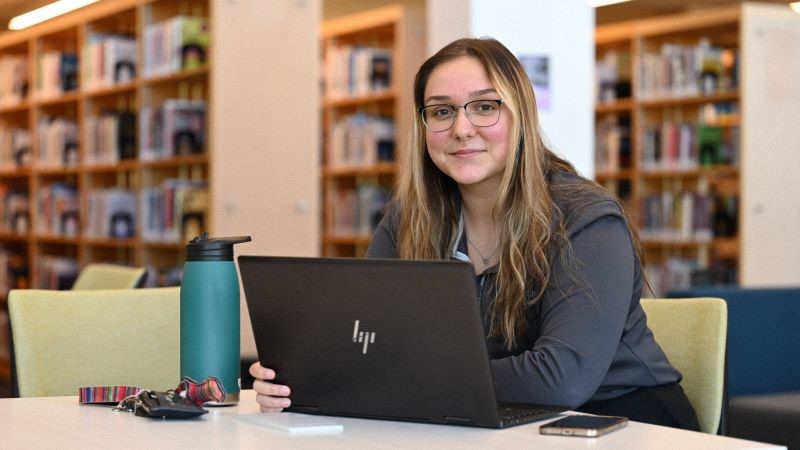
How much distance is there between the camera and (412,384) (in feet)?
5.15

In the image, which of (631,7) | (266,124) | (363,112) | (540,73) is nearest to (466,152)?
(540,73)

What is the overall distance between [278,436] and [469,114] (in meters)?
0.82

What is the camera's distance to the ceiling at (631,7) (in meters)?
9.97

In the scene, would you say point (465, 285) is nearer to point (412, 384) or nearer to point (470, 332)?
point (470, 332)

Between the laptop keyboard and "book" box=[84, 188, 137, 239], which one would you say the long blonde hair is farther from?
"book" box=[84, 188, 137, 239]

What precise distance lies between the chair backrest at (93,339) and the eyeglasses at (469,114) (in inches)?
26.1

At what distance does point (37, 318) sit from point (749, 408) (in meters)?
2.40

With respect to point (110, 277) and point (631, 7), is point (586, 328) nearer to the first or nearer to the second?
point (110, 277)

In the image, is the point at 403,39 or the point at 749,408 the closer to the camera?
A: the point at 749,408

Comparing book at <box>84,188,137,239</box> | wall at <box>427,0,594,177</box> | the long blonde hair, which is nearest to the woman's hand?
the long blonde hair

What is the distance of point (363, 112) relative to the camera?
25.9 feet

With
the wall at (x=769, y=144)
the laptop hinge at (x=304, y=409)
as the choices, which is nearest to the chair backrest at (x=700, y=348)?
the laptop hinge at (x=304, y=409)

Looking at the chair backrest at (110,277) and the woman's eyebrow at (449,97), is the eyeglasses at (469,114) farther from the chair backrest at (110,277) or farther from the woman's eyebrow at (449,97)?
the chair backrest at (110,277)

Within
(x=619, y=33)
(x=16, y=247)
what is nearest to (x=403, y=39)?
(x=619, y=33)
